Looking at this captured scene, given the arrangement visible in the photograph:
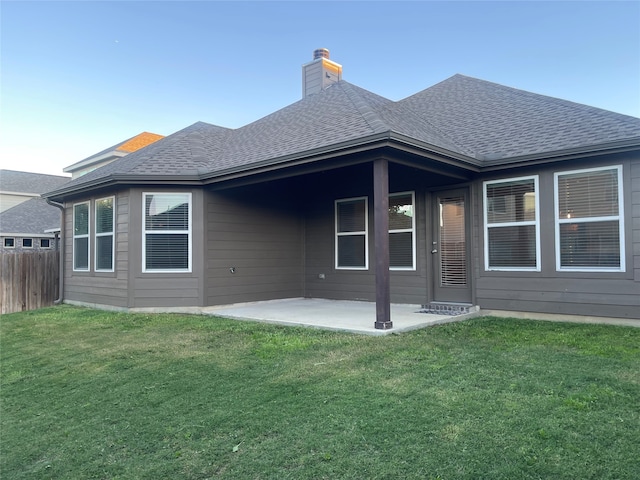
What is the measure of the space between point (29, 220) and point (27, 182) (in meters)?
6.23

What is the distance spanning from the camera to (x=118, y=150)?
61.8ft

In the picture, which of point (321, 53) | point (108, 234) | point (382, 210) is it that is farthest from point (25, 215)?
point (382, 210)

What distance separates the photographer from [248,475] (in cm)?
244

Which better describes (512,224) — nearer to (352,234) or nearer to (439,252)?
(439,252)

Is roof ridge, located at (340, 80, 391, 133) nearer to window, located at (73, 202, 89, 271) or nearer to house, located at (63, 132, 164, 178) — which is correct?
window, located at (73, 202, 89, 271)

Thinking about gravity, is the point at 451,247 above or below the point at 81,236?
below

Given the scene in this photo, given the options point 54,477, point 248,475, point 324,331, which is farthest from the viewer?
point 324,331

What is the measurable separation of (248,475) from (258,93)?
17.9m

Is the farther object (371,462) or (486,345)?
(486,345)

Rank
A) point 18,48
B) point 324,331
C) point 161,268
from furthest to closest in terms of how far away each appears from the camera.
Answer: point 18,48
point 161,268
point 324,331

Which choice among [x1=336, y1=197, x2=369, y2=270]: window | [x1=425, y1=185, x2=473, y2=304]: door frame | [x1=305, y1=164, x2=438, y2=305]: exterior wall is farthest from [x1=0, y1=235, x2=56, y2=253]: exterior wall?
[x1=425, y1=185, x2=473, y2=304]: door frame

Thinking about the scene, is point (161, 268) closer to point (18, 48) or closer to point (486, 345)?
point (486, 345)

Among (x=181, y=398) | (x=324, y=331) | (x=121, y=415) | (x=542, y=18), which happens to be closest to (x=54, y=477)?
(x=121, y=415)

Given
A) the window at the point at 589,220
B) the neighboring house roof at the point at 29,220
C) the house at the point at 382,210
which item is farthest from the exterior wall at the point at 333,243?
the neighboring house roof at the point at 29,220
